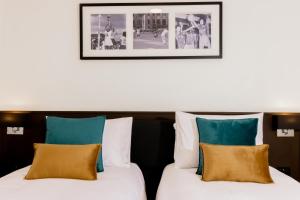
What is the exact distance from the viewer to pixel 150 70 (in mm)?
3074

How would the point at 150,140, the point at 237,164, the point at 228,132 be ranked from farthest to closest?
1. the point at 150,140
2. the point at 228,132
3. the point at 237,164

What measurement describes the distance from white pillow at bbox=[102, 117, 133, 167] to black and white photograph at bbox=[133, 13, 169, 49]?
2.35ft

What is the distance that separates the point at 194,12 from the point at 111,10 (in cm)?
74

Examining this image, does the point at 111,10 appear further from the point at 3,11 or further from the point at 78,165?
the point at 78,165

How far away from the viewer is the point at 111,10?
3.06m

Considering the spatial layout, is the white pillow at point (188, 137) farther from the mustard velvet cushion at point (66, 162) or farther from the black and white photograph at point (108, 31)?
the black and white photograph at point (108, 31)

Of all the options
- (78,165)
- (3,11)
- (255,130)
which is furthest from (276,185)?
(3,11)

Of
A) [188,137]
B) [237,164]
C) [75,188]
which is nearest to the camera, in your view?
[75,188]

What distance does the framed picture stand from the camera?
3027 mm

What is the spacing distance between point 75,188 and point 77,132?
617 millimetres

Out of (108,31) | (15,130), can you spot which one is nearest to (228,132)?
(108,31)

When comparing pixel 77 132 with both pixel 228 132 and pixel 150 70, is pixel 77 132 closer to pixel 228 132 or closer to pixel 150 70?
pixel 150 70

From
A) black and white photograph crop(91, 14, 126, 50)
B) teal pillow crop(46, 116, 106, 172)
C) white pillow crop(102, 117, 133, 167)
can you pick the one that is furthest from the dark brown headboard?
black and white photograph crop(91, 14, 126, 50)

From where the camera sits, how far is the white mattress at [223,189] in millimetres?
1923
